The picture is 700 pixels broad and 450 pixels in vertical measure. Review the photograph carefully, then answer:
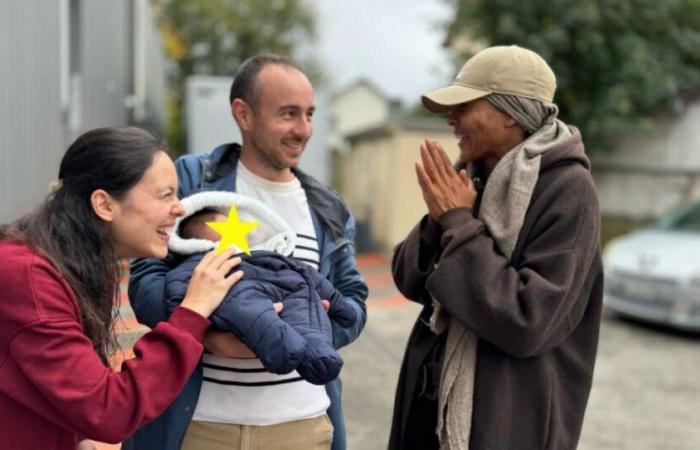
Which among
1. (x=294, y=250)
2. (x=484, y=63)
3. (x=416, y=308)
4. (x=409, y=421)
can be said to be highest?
(x=484, y=63)

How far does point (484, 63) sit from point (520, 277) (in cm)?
58

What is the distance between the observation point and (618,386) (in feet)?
17.7

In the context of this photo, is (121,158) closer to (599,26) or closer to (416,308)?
(416,308)

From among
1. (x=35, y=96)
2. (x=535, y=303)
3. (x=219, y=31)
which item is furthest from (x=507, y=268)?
(x=219, y=31)

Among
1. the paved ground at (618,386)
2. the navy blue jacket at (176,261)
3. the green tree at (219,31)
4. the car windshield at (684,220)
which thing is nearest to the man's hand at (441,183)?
the navy blue jacket at (176,261)

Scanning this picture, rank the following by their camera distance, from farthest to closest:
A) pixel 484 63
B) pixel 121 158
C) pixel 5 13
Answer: pixel 5 13 < pixel 484 63 < pixel 121 158

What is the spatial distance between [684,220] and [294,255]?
7.25 m

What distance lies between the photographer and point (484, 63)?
175cm

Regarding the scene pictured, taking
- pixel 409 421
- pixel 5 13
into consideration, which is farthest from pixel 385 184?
pixel 409 421

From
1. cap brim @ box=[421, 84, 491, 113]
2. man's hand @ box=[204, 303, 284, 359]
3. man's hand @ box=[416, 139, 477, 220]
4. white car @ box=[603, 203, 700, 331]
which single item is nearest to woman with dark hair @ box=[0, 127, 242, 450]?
man's hand @ box=[204, 303, 284, 359]

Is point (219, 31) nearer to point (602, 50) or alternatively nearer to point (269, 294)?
point (602, 50)

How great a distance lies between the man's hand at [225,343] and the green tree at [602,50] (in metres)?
10.1

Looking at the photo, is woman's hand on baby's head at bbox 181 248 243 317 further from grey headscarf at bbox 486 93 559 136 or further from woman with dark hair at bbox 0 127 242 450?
grey headscarf at bbox 486 93 559 136

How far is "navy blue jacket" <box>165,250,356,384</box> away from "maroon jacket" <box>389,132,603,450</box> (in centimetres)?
32
